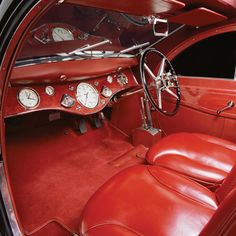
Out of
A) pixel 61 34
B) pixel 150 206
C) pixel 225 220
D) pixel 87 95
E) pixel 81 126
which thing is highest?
pixel 61 34

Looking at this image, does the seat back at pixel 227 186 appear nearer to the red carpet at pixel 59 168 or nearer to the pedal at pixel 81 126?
the red carpet at pixel 59 168

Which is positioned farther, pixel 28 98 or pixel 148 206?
pixel 28 98

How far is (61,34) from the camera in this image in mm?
2051

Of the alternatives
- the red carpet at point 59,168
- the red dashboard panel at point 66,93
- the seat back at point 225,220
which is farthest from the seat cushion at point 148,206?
the red dashboard panel at point 66,93

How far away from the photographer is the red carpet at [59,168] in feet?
5.25

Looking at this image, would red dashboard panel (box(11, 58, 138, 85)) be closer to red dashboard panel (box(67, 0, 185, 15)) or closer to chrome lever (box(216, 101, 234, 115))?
red dashboard panel (box(67, 0, 185, 15))

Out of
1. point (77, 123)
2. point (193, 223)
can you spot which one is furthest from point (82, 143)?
point (193, 223)

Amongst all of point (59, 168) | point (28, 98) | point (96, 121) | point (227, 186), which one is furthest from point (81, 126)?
point (227, 186)

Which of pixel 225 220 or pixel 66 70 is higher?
pixel 66 70

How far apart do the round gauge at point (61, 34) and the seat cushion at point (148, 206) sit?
126 centimetres

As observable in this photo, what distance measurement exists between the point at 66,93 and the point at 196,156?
1127 millimetres

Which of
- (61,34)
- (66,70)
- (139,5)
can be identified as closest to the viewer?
(139,5)

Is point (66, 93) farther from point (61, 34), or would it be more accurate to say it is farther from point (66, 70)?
point (61, 34)

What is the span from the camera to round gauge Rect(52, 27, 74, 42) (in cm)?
199
